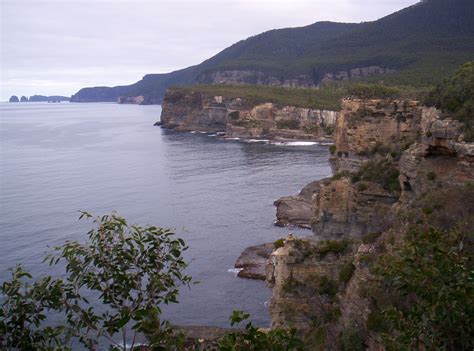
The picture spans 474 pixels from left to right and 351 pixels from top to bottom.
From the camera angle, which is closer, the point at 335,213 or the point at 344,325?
the point at 344,325

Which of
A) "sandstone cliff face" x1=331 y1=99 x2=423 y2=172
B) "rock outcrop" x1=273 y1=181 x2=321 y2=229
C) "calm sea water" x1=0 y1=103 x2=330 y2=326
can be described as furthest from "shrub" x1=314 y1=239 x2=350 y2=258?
"rock outcrop" x1=273 y1=181 x2=321 y2=229

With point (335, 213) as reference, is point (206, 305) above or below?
below

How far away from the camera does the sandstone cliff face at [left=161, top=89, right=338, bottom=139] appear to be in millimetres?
130750

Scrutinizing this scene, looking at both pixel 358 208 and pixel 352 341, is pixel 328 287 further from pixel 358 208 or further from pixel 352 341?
pixel 358 208

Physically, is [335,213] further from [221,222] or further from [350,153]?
[221,222]

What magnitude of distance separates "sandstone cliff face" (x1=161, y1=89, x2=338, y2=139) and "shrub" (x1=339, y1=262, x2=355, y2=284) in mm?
108463

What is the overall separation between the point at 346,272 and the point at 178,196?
47819mm

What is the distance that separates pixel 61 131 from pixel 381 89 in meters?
126

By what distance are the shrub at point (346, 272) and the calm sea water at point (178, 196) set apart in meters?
5.74

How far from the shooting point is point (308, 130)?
429ft

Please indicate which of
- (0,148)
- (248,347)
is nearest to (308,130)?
(0,148)

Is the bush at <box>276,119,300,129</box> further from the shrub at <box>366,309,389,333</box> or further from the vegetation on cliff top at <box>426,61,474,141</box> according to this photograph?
the shrub at <box>366,309,389,333</box>

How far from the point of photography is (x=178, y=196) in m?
65.2

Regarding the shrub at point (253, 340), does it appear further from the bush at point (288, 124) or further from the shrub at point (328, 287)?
the bush at point (288, 124)
